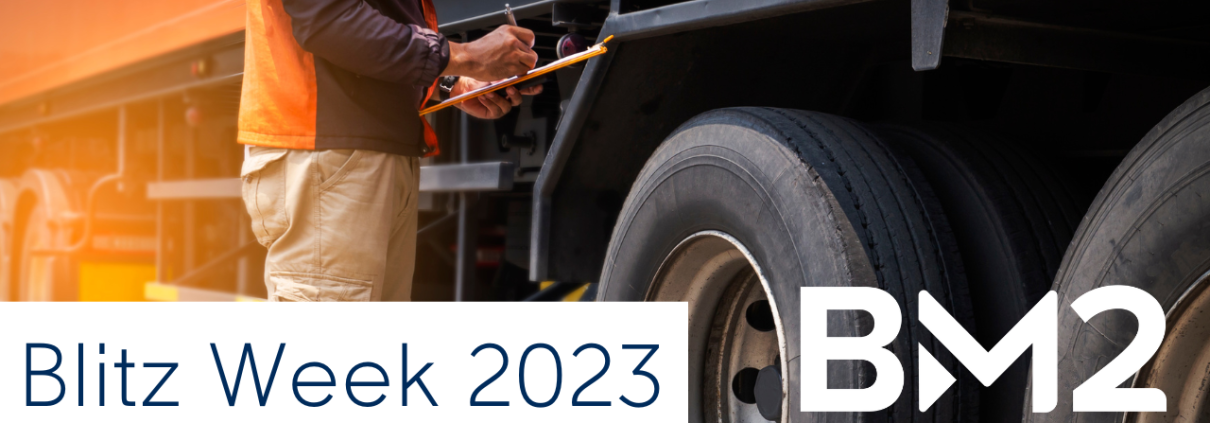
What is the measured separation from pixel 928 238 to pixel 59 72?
6.33 metres

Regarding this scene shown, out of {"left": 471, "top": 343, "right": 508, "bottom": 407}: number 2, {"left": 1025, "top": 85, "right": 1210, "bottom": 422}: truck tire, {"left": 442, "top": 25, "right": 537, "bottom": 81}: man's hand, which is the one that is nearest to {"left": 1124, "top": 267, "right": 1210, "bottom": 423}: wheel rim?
{"left": 1025, "top": 85, "right": 1210, "bottom": 422}: truck tire

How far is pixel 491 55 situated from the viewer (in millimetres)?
2342

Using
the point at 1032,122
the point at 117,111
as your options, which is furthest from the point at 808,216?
the point at 117,111

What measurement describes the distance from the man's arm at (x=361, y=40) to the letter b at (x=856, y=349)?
3.23 feet

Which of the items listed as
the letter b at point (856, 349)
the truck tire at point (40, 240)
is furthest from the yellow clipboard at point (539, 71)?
the truck tire at point (40, 240)

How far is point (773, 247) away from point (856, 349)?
0.24 meters

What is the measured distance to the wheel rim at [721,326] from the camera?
2.07m

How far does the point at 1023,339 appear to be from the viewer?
61.2 inches

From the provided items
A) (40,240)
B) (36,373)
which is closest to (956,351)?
(36,373)

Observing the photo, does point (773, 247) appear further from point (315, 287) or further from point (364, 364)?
point (315, 287)

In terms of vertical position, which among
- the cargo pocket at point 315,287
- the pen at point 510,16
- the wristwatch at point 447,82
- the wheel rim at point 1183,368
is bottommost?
the wheel rim at point 1183,368

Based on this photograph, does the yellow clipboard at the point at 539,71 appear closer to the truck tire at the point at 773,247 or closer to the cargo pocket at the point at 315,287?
the truck tire at the point at 773,247

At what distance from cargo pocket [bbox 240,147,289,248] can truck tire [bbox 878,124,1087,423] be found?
1.22 meters

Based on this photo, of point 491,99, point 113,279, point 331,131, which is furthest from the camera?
point 113,279
